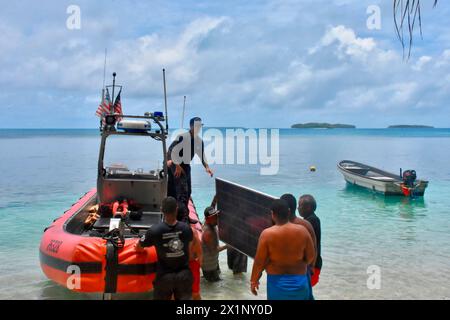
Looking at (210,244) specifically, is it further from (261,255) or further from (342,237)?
(342,237)

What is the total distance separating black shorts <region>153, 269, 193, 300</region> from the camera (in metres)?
4.98

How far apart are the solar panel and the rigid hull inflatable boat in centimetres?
69

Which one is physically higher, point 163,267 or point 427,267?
point 163,267

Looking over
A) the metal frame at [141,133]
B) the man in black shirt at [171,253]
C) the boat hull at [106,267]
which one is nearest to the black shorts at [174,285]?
the man in black shirt at [171,253]

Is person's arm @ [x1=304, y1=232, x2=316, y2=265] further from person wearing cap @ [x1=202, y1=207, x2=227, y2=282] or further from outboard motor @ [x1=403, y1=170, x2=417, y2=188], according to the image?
outboard motor @ [x1=403, y1=170, x2=417, y2=188]

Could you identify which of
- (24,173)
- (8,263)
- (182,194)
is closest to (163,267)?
(182,194)

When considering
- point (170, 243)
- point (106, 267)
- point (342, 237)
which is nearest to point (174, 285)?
point (170, 243)

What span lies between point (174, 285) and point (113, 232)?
1.54 metres

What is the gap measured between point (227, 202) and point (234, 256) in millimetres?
2085

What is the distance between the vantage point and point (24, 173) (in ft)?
104

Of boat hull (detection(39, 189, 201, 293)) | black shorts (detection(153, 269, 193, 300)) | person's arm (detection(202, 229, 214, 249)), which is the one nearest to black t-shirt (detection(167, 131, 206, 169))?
person's arm (detection(202, 229, 214, 249))

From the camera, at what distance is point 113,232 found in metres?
6.14

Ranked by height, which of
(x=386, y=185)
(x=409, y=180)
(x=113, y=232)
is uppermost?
(x=113, y=232)

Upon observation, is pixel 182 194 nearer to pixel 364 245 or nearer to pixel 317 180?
pixel 364 245
